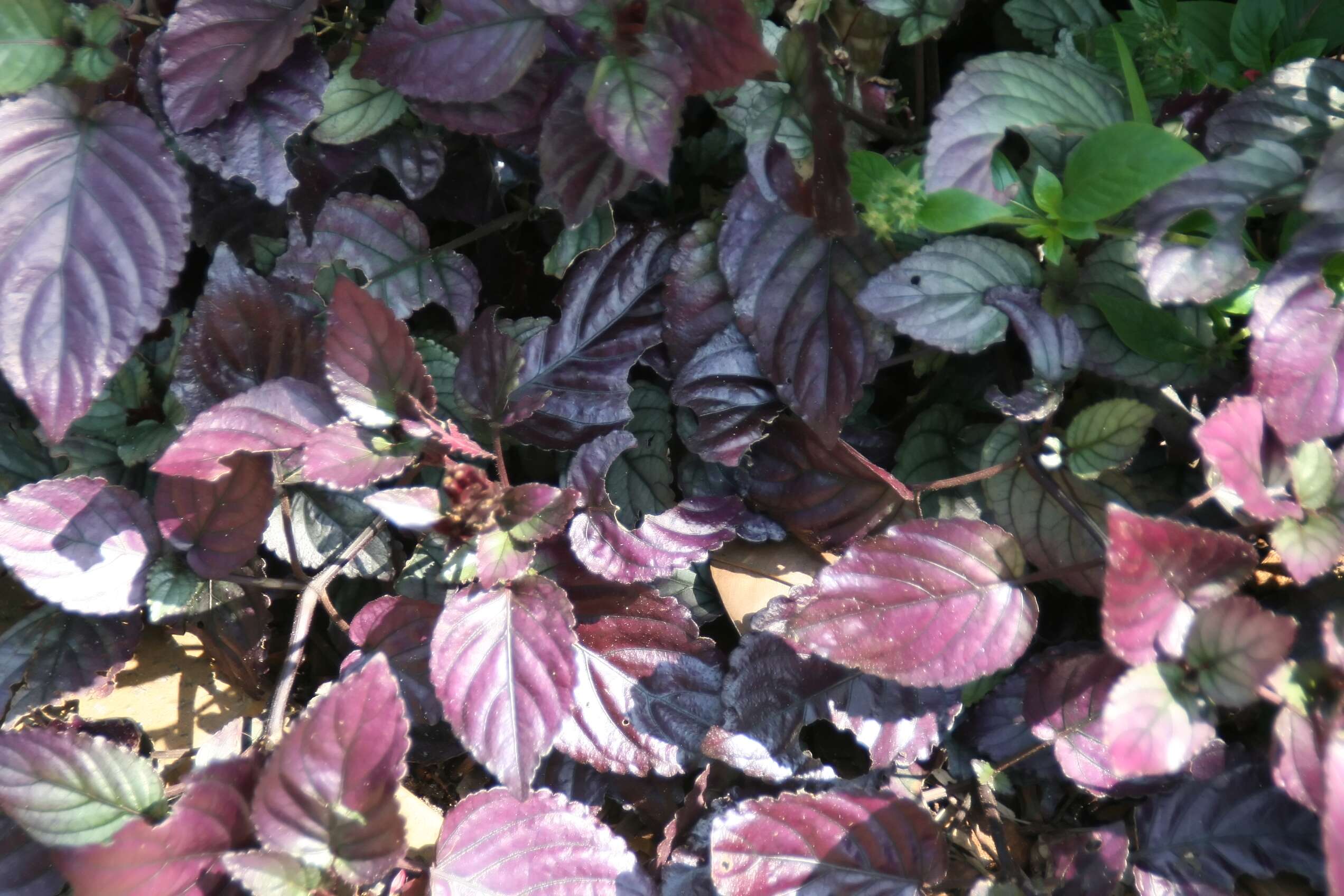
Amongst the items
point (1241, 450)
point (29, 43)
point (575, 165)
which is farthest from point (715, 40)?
point (29, 43)

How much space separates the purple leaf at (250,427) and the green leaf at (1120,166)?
2.62ft

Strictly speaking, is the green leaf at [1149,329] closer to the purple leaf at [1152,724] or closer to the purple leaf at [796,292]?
the purple leaf at [796,292]

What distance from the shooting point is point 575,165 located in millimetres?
1012

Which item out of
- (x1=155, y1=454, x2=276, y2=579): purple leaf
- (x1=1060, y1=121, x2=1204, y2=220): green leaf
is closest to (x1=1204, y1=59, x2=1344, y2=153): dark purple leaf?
(x1=1060, y1=121, x2=1204, y2=220): green leaf

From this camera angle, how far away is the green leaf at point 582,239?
1148 millimetres

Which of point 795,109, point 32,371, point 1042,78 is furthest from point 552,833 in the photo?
point 1042,78

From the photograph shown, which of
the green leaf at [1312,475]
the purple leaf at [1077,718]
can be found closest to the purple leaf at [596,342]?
the purple leaf at [1077,718]

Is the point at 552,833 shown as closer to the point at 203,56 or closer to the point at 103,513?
the point at 103,513

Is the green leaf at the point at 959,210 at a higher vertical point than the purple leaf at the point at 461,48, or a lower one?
lower

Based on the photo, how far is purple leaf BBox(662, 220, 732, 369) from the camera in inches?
44.4

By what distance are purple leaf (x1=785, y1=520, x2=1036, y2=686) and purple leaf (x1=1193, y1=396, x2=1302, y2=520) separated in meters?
0.20

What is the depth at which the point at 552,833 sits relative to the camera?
3.25 feet

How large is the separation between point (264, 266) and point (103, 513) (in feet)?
1.20

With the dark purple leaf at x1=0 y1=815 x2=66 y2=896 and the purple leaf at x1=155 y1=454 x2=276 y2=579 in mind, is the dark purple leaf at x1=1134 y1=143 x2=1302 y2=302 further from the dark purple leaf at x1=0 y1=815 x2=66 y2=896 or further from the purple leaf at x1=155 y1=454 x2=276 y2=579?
the dark purple leaf at x1=0 y1=815 x2=66 y2=896
